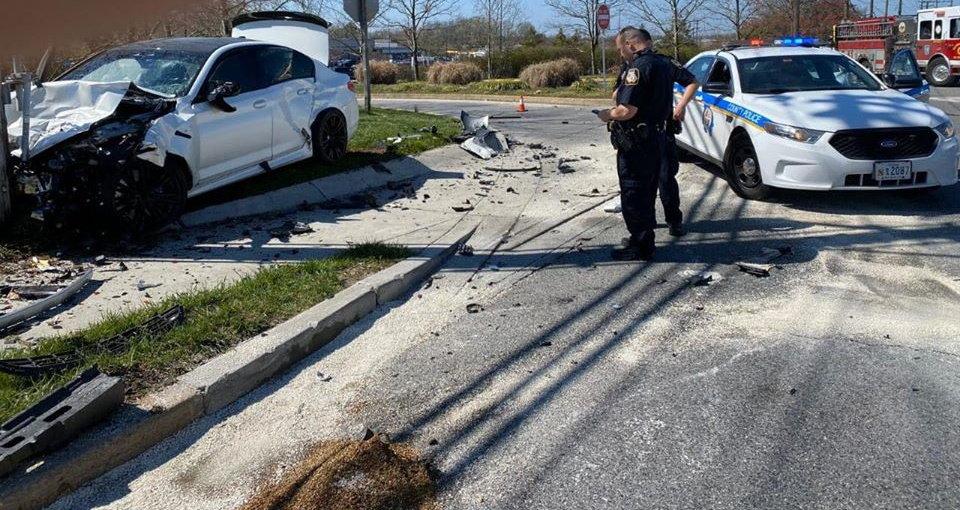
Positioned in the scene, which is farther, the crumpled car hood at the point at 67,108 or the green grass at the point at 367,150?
the green grass at the point at 367,150

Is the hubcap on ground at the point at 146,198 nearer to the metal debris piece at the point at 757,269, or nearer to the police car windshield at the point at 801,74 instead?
the metal debris piece at the point at 757,269

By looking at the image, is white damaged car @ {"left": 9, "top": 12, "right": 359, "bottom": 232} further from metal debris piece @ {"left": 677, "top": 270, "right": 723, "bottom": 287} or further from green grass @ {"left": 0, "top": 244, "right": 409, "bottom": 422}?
metal debris piece @ {"left": 677, "top": 270, "right": 723, "bottom": 287}

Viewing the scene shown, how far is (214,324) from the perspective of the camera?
4938 mm

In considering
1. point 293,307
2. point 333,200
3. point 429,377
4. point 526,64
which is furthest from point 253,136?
point 526,64

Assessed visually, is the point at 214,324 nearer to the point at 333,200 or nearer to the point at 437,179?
the point at 333,200

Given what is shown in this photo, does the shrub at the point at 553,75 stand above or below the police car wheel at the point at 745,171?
above

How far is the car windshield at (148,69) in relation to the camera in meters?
7.94

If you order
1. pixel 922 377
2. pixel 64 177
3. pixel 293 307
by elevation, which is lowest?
pixel 922 377

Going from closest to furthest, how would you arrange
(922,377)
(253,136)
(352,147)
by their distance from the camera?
(922,377) → (253,136) → (352,147)

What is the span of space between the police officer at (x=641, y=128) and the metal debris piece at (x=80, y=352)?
11.4 ft

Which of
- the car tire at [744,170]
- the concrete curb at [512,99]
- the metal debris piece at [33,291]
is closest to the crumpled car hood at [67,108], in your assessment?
the metal debris piece at [33,291]

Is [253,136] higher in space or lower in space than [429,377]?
higher

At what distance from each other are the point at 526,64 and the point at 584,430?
108ft

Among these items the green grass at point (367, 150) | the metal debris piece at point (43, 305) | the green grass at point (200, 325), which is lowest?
the green grass at point (200, 325)
